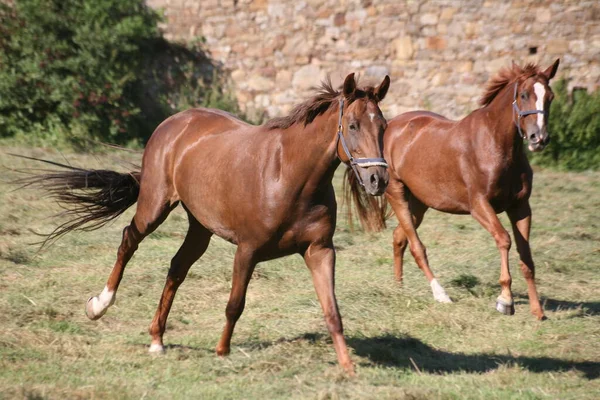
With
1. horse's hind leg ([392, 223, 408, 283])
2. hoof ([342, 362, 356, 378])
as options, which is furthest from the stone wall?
hoof ([342, 362, 356, 378])

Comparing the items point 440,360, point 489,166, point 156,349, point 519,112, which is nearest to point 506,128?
point 519,112

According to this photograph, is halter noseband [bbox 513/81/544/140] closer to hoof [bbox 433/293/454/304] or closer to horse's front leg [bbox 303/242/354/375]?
hoof [bbox 433/293/454/304]

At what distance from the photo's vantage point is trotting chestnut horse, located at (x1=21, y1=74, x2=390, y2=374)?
5.19 m

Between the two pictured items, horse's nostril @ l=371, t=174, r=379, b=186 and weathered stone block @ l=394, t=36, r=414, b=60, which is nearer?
horse's nostril @ l=371, t=174, r=379, b=186

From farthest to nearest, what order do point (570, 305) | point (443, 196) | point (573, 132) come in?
point (573, 132) < point (443, 196) < point (570, 305)

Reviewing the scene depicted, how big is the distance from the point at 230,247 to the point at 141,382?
4145 millimetres

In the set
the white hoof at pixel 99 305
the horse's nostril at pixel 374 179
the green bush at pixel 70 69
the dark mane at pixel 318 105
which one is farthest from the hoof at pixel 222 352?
the green bush at pixel 70 69

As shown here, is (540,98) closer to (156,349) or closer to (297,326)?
(297,326)

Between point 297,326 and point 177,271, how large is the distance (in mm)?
979

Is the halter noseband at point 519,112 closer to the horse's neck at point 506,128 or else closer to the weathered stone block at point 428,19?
the horse's neck at point 506,128

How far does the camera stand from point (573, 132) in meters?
15.0

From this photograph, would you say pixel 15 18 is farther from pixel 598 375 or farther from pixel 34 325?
pixel 598 375

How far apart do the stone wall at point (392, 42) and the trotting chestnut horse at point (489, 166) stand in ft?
23.9

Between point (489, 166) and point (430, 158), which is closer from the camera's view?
point (489, 166)
